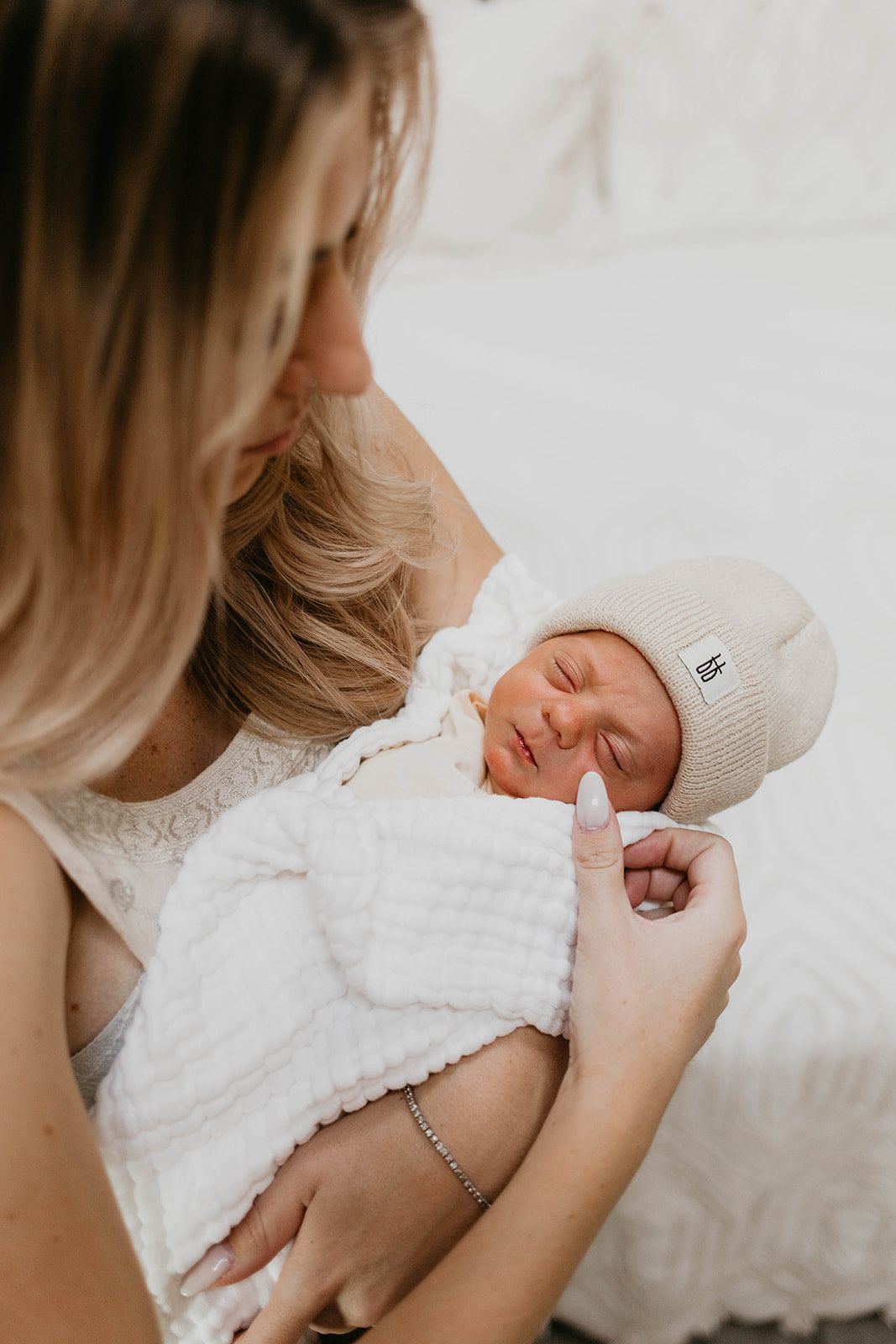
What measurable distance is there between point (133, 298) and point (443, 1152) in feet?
2.50

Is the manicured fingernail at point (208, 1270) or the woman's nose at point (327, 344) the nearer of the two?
the woman's nose at point (327, 344)

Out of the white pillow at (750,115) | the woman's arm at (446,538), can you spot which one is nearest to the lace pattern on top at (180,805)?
the woman's arm at (446,538)

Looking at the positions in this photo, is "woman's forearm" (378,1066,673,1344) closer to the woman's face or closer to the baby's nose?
the baby's nose

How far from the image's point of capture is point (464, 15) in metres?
2.17

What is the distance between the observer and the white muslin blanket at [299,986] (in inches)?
32.8

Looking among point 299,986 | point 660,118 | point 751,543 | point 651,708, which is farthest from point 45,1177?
point 660,118

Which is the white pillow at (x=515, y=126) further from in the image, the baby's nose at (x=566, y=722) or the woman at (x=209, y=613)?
the baby's nose at (x=566, y=722)

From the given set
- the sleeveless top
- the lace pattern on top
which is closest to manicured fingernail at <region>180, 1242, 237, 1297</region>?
the sleeveless top

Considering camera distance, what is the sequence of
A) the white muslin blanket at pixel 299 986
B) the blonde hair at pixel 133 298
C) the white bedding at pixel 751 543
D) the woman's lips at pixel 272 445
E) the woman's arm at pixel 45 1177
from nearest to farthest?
the blonde hair at pixel 133 298, the woman's arm at pixel 45 1177, the woman's lips at pixel 272 445, the white muslin blanket at pixel 299 986, the white bedding at pixel 751 543

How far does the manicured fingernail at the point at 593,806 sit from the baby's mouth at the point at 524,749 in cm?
16

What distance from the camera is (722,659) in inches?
42.3

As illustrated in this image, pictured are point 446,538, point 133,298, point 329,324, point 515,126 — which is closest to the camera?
point 133,298

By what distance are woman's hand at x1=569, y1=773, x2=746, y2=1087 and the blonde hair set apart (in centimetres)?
45

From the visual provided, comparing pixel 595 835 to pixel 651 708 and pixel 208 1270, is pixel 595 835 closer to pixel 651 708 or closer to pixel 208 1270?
pixel 651 708
